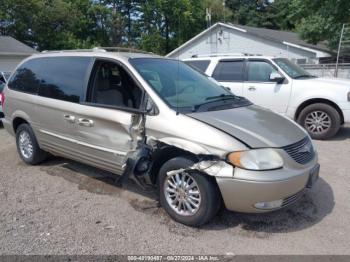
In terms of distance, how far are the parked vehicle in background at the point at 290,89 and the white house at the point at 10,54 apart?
22.1 meters

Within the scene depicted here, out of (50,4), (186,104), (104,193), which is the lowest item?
(104,193)

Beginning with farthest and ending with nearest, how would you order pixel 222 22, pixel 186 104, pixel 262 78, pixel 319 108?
pixel 222 22 → pixel 262 78 → pixel 319 108 → pixel 186 104

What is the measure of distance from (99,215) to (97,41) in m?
42.7

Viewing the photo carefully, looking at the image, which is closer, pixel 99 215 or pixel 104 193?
pixel 99 215

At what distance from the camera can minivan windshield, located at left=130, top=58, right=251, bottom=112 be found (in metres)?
4.39

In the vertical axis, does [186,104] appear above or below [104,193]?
above

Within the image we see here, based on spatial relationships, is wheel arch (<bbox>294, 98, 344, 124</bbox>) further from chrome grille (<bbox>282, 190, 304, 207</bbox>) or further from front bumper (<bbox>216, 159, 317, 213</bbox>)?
front bumper (<bbox>216, 159, 317, 213</bbox>)

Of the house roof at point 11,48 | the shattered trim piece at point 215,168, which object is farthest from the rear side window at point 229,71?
the house roof at point 11,48

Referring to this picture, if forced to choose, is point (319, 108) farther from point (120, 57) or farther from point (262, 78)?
point (120, 57)

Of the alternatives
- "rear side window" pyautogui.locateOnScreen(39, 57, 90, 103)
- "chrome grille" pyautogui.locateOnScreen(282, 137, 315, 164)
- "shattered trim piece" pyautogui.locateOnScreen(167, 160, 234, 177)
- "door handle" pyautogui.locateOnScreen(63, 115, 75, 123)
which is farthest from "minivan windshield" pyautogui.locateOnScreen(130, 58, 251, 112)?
"door handle" pyautogui.locateOnScreen(63, 115, 75, 123)

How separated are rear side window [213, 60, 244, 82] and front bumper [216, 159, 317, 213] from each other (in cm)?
529

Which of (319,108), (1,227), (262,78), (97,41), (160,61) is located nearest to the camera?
(1,227)

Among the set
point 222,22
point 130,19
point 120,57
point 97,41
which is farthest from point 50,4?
point 120,57

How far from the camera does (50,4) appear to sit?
125ft
